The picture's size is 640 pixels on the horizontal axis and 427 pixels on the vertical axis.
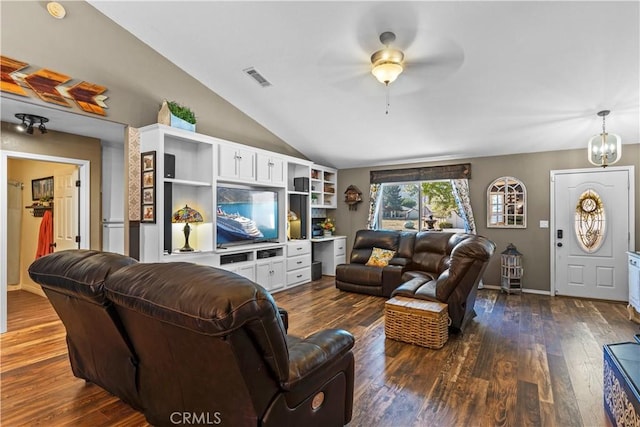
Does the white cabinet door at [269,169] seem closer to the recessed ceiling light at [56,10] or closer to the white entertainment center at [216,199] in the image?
the white entertainment center at [216,199]

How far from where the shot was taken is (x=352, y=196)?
6816mm

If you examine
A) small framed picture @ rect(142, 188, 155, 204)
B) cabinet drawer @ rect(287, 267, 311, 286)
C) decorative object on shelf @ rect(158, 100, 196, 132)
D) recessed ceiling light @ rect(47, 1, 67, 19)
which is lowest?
cabinet drawer @ rect(287, 267, 311, 286)

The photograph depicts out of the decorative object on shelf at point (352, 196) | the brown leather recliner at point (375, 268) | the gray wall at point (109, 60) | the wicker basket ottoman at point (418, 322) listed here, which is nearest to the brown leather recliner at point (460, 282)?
the wicker basket ottoman at point (418, 322)

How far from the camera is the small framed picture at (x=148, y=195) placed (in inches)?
149

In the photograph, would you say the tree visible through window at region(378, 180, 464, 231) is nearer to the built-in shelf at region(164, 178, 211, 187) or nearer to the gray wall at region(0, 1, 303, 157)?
the gray wall at region(0, 1, 303, 157)

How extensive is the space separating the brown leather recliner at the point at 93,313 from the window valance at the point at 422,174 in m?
5.40

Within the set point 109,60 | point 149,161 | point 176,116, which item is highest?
point 109,60

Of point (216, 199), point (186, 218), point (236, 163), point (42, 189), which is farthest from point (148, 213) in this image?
point (42, 189)

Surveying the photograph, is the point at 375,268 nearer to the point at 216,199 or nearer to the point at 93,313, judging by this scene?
the point at 216,199

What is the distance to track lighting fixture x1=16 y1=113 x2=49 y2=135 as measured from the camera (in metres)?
3.49

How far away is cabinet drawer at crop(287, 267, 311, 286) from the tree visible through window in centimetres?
193

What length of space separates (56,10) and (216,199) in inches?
99.0

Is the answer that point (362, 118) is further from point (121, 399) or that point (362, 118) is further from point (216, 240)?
point (121, 399)

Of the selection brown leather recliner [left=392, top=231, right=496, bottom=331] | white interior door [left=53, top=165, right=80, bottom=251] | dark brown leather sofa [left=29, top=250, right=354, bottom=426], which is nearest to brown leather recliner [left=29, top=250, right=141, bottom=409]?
dark brown leather sofa [left=29, top=250, right=354, bottom=426]
